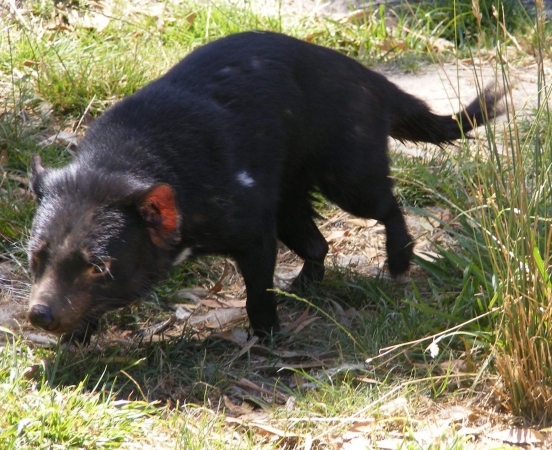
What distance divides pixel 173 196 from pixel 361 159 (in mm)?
1117

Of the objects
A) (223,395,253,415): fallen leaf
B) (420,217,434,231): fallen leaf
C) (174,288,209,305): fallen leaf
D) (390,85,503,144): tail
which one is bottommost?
(223,395,253,415): fallen leaf

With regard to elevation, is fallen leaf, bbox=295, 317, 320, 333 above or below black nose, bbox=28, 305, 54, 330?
below

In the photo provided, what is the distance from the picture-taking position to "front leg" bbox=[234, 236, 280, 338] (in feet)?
11.0

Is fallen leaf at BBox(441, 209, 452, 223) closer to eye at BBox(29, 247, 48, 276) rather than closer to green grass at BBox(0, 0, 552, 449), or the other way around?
green grass at BBox(0, 0, 552, 449)

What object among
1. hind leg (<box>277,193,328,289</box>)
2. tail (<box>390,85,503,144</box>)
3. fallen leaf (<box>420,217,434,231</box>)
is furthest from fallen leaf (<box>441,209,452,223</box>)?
hind leg (<box>277,193,328,289</box>)

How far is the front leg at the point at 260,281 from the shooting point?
3.34m

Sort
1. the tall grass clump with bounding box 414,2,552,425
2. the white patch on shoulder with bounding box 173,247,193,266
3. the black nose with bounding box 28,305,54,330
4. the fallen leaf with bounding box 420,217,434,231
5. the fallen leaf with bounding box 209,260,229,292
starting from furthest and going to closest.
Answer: the fallen leaf with bounding box 420,217,434,231, the fallen leaf with bounding box 209,260,229,292, the white patch on shoulder with bounding box 173,247,193,266, the black nose with bounding box 28,305,54,330, the tall grass clump with bounding box 414,2,552,425

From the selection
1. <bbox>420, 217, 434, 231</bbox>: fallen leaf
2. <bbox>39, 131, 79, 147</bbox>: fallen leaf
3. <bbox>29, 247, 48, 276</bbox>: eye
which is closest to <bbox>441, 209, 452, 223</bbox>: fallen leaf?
<bbox>420, 217, 434, 231</bbox>: fallen leaf

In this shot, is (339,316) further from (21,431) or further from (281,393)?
(21,431)

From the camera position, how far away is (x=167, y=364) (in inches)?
124

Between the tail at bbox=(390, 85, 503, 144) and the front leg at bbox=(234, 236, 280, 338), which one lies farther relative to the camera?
the tail at bbox=(390, 85, 503, 144)

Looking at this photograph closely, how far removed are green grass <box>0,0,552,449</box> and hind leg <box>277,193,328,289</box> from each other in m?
0.11

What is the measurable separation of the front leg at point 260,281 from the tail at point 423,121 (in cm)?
108

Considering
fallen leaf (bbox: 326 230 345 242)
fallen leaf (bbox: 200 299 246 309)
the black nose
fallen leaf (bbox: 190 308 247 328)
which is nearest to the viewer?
the black nose
